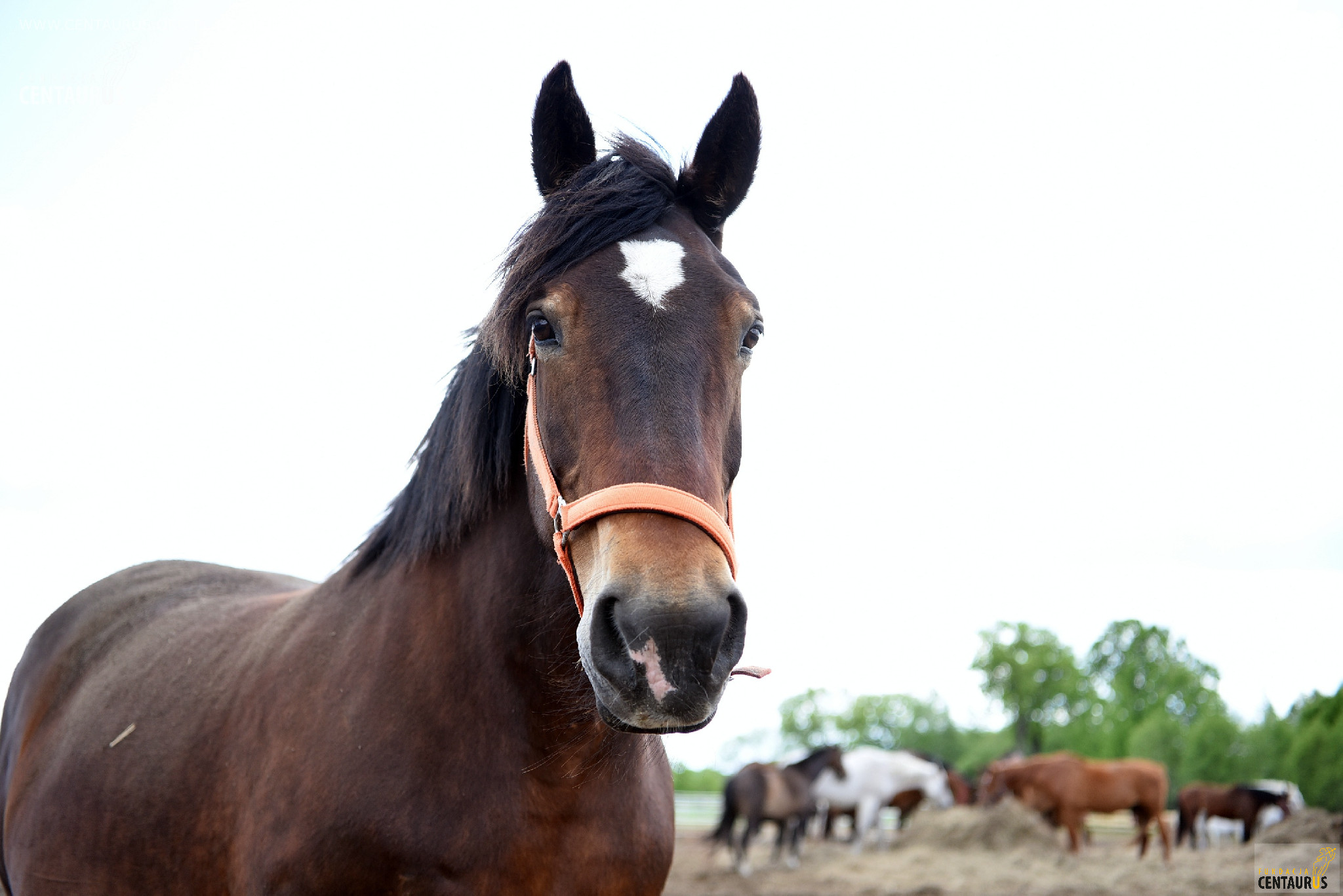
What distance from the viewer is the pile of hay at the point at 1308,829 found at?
46.7 feet

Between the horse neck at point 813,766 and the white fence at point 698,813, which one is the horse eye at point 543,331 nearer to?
the horse neck at point 813,766

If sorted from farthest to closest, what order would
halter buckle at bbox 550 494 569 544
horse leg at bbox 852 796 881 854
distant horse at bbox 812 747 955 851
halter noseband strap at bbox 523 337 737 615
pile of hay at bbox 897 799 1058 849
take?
distant horse at bbox 812 747 955 851
horse leg at bbox 852 796 881 854
pile of hay at bbox 897 799 1058 849
halter buckle at bbox 550 494 569 544
halter noseband strap at bbox 523 337 737 615

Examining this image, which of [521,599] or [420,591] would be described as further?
[420,591]

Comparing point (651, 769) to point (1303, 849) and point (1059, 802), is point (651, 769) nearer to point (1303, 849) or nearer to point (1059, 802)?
point (1303, 849)

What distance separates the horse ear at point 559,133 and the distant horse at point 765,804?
15.0 metres

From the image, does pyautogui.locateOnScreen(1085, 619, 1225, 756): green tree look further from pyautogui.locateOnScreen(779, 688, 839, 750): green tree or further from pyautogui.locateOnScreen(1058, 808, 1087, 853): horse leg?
pyautogui.locateOnScreen(1058, 808, 1087, 853): horse leg

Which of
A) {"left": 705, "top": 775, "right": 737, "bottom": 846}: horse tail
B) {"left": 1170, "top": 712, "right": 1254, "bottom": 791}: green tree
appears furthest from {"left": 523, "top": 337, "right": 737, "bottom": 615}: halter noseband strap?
{"left": 1170, "top": 712, "right": 1254, "bottom": 791}: green tree

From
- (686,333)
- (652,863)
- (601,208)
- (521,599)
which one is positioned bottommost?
(652,863)

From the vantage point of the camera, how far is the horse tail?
15.5 meters

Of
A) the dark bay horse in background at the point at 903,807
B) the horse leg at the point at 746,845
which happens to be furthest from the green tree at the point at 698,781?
the horse leg at the point at 746,845

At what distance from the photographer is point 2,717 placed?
13.4ft

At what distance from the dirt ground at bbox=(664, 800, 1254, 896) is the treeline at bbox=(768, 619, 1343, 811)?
23.2 meters

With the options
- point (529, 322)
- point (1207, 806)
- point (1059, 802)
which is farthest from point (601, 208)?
point (1207, 806)

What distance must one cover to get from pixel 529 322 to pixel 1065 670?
2396 inches
